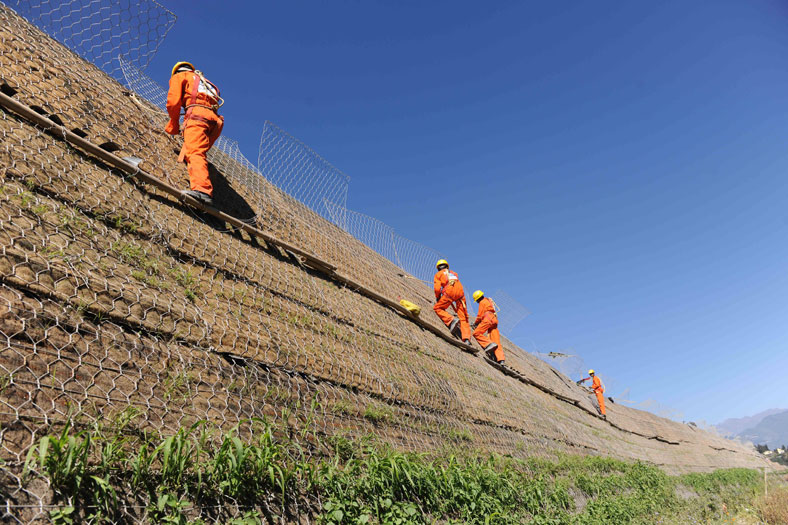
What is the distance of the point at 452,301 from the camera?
327 inches

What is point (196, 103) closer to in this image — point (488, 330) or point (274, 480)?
point (274, 480)

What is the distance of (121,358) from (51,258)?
70 centimetres

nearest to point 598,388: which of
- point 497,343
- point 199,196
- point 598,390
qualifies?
point 598,390

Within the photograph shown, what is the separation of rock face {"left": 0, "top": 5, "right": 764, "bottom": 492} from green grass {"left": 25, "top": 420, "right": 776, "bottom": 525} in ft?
0.53

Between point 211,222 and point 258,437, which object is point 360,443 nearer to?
point 258,437

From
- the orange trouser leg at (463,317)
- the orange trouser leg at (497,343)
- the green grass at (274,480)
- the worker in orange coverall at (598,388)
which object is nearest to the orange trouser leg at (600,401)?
the worker in orange coverall at (598,388)

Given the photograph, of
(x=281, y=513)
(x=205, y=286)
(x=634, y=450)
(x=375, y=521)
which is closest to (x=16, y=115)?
(x=205, y=286)

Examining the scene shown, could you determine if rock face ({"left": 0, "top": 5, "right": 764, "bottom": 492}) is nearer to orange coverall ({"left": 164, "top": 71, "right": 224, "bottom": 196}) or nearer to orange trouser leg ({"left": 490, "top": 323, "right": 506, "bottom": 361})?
orange coverall ({"left": 164, "top": 71, "right": 224, "bottom": 196})

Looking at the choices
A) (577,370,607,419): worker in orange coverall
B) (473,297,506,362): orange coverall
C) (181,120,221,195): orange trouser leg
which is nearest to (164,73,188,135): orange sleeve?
(181,120,221,195): orange trouser leg

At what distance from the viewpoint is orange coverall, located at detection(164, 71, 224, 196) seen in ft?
13.2

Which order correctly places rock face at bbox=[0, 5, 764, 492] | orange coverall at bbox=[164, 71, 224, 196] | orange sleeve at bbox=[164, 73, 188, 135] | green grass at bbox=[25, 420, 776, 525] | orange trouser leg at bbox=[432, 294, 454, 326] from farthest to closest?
orange trouser leg at bbox=[432, 294, 454, 326] < orange sleeve at bbox=[164, 73, 188, 135] < orange coverall at bbox=[164, 71, 224, 196] < rock face at bbox=[0, 5, 764, 492] < green grass at bbox=[25, 420, 776, 525]

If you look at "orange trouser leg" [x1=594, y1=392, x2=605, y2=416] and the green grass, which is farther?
"orange trouser leg" [x1=594, y1=392, x2=605, y2=416]

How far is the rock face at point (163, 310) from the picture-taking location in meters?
2.07

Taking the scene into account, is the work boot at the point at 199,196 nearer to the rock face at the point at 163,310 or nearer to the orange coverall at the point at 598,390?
the rock face at the point at 163,310
